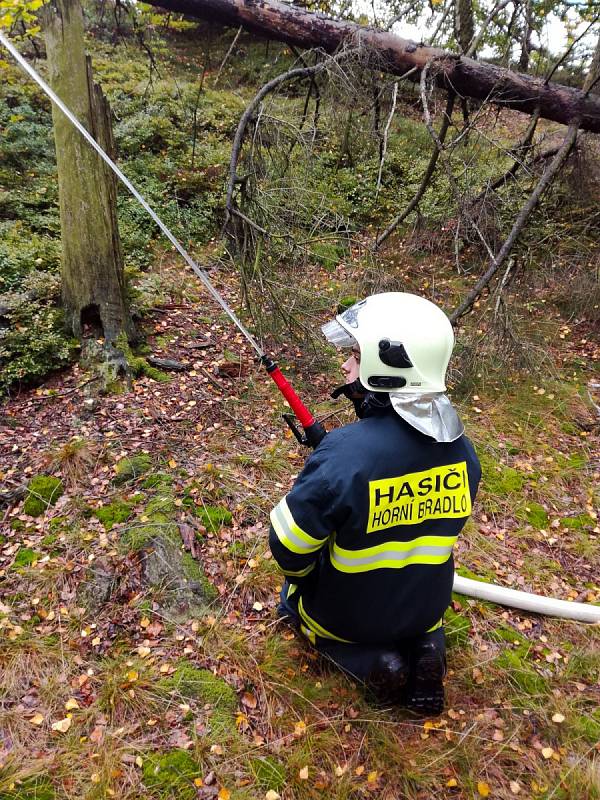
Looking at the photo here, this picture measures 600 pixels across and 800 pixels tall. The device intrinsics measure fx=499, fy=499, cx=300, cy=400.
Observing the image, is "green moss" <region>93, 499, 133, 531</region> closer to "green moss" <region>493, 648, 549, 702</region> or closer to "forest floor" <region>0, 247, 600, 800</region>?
"forest floor" <region>0, 247, 600, 800</region>

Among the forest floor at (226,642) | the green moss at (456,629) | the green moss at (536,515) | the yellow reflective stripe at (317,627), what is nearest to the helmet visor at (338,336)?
the yellow reflective stripe at (317,627)

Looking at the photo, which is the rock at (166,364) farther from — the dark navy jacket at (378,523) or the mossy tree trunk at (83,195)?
the dark navy jacket at (378,523)

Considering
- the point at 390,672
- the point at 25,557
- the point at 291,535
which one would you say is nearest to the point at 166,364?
the point at 25,557

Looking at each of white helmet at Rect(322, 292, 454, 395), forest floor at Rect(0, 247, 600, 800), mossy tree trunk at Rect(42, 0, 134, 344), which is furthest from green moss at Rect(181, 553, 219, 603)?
mossy tree trunk at Rect(42, 0, 134, 344)

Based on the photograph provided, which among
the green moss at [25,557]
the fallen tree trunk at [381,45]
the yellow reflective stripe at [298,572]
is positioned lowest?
the green moss at [25,557]

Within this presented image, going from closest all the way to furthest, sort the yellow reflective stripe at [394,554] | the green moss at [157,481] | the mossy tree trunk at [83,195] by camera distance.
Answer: the yellow reflective stripe at [394,554] → the green moss at [157,481] → the mossy tree trunk at [83,195]

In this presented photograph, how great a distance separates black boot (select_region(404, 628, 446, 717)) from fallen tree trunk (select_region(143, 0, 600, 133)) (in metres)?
4.78

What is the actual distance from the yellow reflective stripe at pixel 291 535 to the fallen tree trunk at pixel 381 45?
4.53 m

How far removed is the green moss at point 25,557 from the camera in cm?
315

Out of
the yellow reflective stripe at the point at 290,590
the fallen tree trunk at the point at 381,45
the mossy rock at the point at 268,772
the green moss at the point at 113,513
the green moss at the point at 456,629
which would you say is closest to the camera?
the mossy rock at the point at 268,772

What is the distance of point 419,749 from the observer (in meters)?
2.39

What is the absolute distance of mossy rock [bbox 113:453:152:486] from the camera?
377cm

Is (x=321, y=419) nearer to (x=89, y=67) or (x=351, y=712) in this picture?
(x=351, y=712)

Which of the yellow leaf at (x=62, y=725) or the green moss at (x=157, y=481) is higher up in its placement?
the green moss at (x=157, y=481)
